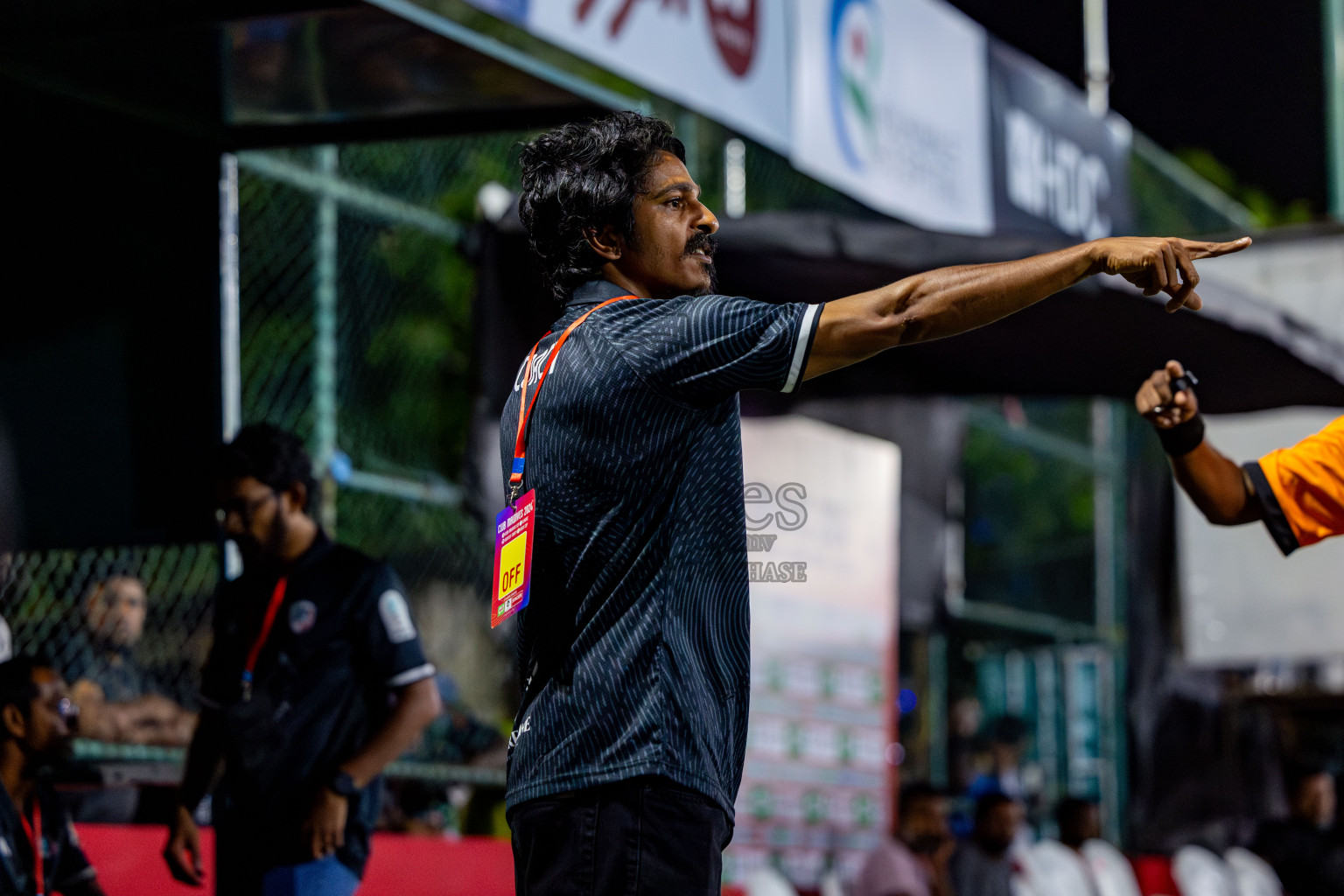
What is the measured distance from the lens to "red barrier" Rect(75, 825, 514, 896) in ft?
17.2

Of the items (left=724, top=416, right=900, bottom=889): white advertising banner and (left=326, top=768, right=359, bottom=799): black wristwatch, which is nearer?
(left=326, top=768, right=359, bottom=799): black wristwatch

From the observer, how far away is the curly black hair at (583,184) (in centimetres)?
287

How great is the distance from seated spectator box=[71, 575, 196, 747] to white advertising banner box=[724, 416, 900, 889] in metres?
2.62

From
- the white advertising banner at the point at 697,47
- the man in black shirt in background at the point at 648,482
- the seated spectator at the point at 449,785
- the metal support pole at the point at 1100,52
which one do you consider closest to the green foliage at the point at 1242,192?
the metal support pole at the point at 1100,52

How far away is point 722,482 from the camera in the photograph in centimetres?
277

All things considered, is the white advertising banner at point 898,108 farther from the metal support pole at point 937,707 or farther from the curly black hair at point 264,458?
the curly black hair at point 264,458

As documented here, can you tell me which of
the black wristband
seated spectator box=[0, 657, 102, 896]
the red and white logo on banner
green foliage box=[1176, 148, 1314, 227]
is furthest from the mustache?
green foliage box=[1176, 148, 1314, 227]

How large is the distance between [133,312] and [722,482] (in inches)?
137

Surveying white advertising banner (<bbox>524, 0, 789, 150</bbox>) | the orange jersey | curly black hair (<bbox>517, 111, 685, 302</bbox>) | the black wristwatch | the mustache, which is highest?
white advertising banner (<bbox>524, 0, 789, 150</bbox>)

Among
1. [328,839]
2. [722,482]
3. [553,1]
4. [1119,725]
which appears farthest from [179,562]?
[1119,725]

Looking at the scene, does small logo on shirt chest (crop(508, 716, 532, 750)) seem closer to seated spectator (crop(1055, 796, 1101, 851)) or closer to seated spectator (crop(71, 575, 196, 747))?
seated spectator (crop(71, 575, 196, 747))

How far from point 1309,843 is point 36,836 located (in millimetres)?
7595

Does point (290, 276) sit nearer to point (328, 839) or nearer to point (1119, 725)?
point (328, 839)

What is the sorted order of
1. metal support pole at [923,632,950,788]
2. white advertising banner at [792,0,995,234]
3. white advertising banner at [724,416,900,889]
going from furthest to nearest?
metal support pole at [923,632,950,788], white advertising banner at [792,0,995,234], white advertising banner at [724,416,900,889]
